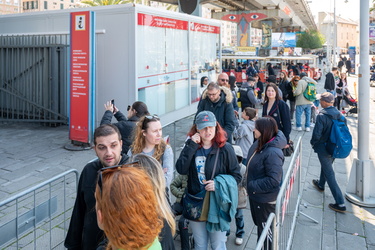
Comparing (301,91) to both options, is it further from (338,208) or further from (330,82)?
(338,208)

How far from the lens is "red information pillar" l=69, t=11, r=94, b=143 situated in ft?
26.0

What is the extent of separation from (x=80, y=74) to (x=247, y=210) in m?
4.94

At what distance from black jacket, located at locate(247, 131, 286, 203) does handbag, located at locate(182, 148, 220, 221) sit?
1.78 feet

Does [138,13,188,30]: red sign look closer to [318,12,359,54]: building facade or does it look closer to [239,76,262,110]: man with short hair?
[239,76,262,110]: man with short hair

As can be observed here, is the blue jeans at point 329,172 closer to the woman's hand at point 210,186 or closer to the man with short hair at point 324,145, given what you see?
the man with short hair at point 324,145

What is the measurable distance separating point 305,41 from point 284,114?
6091 cm

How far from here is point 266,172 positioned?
142 inches

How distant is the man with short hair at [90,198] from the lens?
248 centimetres

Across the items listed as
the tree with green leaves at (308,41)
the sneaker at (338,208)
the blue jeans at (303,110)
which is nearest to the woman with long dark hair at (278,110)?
the sneaker at (338,208)

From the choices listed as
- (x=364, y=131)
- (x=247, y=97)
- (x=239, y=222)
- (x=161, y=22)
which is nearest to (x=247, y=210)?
(x=239, y=222)

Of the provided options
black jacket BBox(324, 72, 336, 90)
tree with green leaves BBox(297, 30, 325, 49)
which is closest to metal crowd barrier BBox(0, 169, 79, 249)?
black jacket BBox(324, 72, 336, 90)

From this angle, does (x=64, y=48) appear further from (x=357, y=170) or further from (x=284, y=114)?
(x=357, y=170)

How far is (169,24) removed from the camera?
34.6ft

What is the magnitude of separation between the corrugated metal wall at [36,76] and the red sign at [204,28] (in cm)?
426
